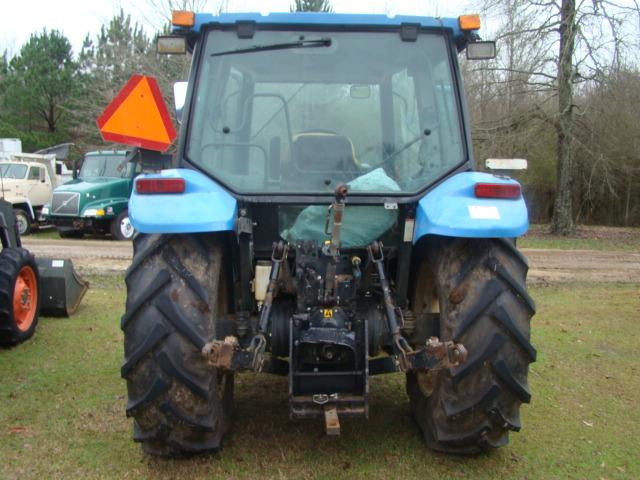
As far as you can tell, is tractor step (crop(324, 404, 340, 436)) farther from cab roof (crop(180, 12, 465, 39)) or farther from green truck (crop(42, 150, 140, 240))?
green truck (crop(42, 150, 140, 240))

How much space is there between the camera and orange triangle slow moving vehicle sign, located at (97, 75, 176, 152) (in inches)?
172

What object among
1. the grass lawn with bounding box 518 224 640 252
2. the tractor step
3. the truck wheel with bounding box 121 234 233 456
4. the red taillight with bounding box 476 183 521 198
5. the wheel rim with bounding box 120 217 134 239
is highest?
the red taillight with bounding box 476 183 521 198

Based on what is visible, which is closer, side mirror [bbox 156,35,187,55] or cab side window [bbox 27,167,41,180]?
side mirror [bbox 156,35,187,55]

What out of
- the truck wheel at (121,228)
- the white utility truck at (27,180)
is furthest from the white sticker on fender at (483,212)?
the white utility truck at (27,180)

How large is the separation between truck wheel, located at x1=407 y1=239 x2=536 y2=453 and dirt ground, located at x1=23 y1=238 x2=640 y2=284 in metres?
7.38

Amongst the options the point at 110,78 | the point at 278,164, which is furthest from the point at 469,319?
the point at 110,78

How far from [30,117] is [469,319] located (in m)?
32.4

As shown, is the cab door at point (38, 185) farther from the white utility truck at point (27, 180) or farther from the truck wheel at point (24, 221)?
the truck wheel at point (24, 221)

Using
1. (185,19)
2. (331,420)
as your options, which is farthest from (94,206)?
(331,420)

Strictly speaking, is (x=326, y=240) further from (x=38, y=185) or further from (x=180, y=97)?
(x=38, y=185)

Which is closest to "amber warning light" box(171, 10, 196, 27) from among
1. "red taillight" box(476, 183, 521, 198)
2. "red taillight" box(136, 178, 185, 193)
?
"red taillight" box(136, 178, 185, 193)

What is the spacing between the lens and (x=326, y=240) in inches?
138

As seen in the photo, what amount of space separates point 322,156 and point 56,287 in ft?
14.3

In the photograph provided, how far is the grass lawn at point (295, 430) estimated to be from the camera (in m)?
3.46
